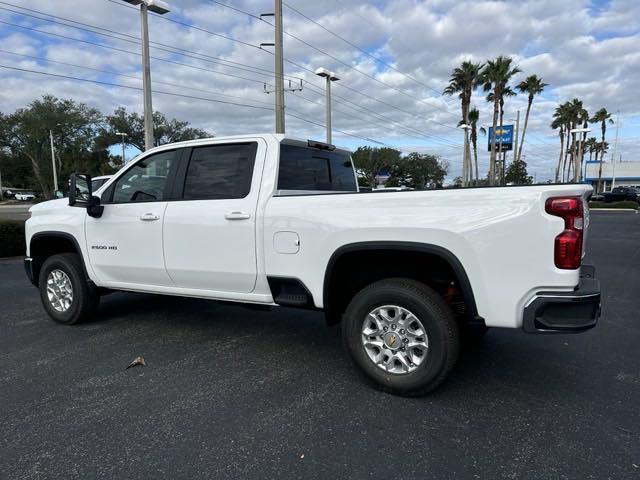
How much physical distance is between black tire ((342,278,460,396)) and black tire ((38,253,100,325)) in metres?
3.14

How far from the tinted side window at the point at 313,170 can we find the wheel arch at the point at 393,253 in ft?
3.15

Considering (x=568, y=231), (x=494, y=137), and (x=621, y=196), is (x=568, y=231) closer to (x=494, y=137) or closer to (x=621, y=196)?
(x=494, y=137)

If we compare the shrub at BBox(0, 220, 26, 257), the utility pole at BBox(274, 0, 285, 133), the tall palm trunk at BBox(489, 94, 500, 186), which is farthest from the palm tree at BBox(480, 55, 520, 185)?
the shrub at BBox(0, 220, 26, 257)

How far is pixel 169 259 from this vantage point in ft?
14.5

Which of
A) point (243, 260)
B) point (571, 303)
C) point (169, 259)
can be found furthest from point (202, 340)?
point (571, 303)

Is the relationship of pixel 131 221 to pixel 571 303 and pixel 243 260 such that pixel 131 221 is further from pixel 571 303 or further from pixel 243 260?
pixel 571 303

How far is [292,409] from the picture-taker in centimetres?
328

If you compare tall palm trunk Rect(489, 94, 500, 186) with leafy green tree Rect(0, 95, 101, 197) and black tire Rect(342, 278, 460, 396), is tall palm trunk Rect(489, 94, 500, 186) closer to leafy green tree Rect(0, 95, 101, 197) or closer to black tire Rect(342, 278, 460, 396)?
black tire Rect(342, 278, 460, 396)

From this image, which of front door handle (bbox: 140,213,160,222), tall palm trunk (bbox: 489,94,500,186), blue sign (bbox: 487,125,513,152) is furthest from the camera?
blue sign (bbox: 487,125,513,152)

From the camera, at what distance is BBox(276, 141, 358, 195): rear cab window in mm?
4230

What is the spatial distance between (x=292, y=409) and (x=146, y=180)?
276 centimetres

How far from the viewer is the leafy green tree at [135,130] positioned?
63.8 meters

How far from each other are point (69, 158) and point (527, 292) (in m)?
69.7

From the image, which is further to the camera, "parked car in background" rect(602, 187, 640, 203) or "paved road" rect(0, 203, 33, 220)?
"parked car in background" rect(602, 187, 640, 203)
